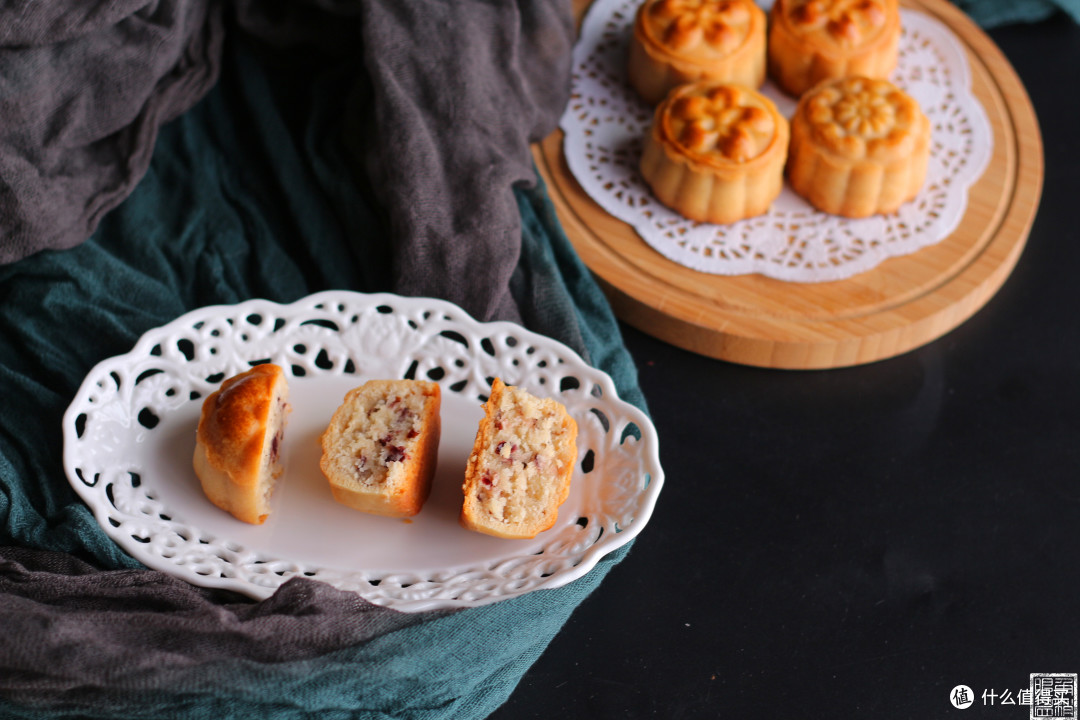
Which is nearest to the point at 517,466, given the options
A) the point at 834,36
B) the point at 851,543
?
the point at 851,543

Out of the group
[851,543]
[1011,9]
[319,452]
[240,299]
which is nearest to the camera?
[319,452]

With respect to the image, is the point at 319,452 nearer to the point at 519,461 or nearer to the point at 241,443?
the point at 241,443

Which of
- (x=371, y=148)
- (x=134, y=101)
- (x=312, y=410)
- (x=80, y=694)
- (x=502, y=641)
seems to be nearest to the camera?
(x=80, y=694)

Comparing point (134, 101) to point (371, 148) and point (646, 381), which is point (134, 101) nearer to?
point (371, 148)

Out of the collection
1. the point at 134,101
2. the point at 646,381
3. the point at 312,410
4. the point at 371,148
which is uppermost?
the point at 134,101

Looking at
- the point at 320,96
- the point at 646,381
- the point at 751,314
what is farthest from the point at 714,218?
the point at 320,96

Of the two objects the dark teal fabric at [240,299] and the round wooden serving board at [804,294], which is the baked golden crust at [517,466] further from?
the round wooden serving board at [804,294]
